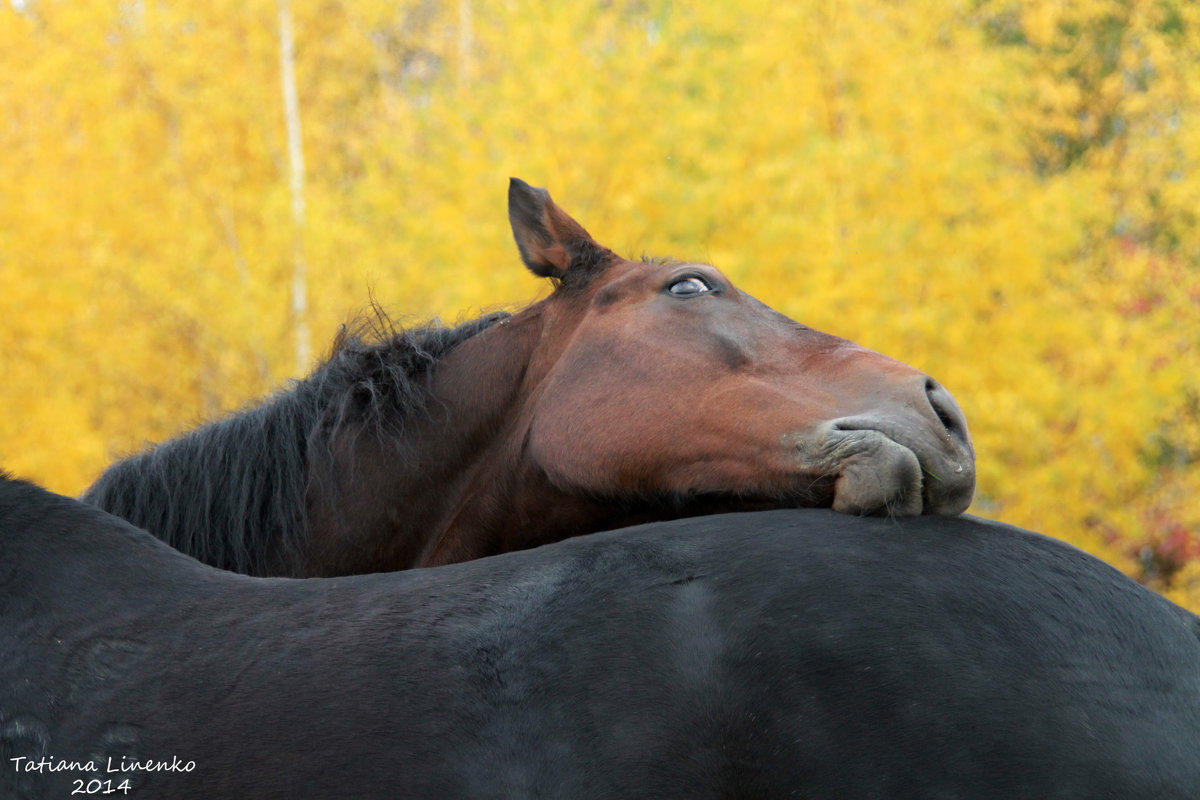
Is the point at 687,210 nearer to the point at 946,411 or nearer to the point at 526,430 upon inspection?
the point at 526,430

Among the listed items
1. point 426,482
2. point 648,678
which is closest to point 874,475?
point 648,678

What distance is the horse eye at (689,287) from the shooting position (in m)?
3.06

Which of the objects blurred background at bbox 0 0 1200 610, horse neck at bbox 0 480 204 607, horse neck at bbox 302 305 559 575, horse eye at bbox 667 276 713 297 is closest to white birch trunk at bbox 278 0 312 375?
blurred background at bbox 0 0 1200 610

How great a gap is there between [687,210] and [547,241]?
685 centimetres

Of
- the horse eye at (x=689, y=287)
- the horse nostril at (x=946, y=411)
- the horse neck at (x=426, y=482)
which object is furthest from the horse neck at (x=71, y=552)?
the horse nostril at (x=946, y=411)

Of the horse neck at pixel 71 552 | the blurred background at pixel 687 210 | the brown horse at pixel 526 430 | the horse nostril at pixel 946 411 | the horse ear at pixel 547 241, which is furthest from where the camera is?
the blurred background at pixel 687 210

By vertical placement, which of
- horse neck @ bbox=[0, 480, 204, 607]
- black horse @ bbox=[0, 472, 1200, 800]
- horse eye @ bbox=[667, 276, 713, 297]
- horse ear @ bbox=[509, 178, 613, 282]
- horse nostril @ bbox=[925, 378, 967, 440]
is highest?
horse ear @ bbox=[509, 178, 613, 282]

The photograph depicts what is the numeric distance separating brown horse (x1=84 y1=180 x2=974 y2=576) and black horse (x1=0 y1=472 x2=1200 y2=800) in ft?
1.98

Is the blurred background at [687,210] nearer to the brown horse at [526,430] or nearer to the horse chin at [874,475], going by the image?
the brown horse at [526,430]

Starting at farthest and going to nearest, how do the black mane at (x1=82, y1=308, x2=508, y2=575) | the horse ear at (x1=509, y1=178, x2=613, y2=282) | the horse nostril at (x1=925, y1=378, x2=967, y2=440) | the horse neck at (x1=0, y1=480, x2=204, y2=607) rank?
the horse ear at (x1=509, y1=178, x2=613, y2=282), the black mane at (x1=82, y1=308, x2=508, y2=575), the horse nostril at (x1=925, y1=378, x2=967, y2=440), the horse neck at (x1=0, y1=480, x2=204, y2=607)

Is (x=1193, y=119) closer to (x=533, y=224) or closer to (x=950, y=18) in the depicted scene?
(x=950, y=18)

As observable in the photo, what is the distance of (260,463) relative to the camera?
3123 mm

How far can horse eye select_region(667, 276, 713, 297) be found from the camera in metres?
3.06

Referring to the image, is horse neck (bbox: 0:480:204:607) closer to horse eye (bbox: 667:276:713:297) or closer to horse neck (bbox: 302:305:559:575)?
horse neck (bbox: 302:305:559:575)
